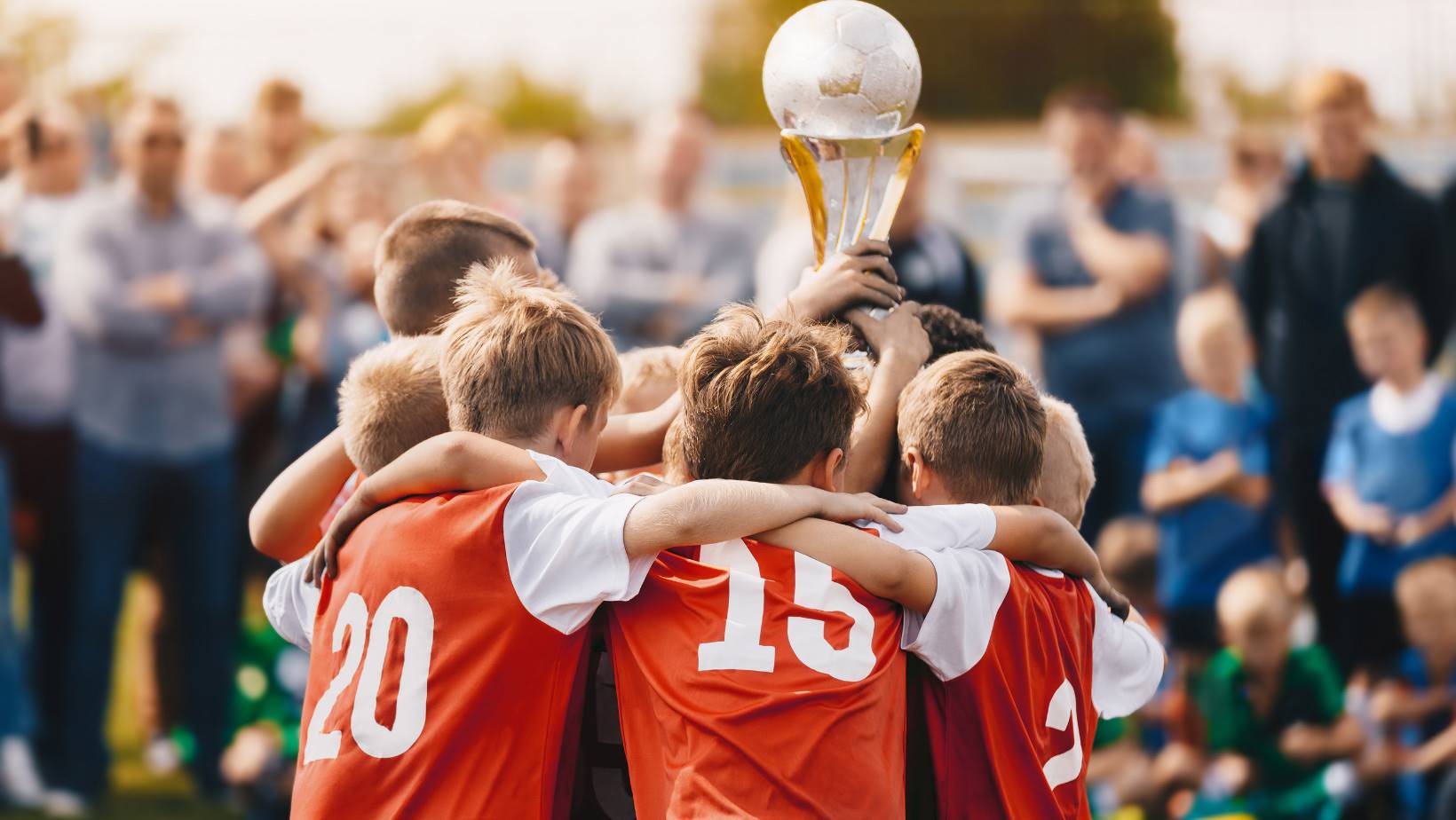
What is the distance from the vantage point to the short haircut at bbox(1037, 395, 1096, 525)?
273 cm

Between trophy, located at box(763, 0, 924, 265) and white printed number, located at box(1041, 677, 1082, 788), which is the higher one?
trophy, located at box(763, 0, 924, 265)

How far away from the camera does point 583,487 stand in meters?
2.50

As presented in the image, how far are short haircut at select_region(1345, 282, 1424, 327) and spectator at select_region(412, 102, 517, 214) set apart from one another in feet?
11.3

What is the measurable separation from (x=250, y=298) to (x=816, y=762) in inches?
176

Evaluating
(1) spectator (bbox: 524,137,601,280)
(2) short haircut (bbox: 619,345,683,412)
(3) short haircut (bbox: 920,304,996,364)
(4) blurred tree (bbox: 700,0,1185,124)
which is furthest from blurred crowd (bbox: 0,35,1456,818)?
(4) blurred tree (bbox: 700,0,1185,124)

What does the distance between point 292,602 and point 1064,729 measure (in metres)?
1.30

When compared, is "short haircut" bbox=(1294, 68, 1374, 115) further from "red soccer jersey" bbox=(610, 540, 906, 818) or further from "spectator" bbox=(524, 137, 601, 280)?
"red soccer jersey" bbox=(610, 540, 906, 818)

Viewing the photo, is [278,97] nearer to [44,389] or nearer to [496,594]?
[44,389]

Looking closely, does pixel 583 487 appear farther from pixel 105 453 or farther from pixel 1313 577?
pixel 1313 577

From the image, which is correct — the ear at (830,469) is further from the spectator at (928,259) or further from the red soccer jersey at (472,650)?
the spectator at (928,259)

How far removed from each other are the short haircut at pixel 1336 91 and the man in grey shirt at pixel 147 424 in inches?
161

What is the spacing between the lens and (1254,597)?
523cm

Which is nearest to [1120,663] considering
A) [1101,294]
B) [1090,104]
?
[1101,294]

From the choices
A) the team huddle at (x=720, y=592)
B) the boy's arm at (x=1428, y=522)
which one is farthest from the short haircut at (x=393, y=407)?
the boy's arm at (x=1428, y=522)
